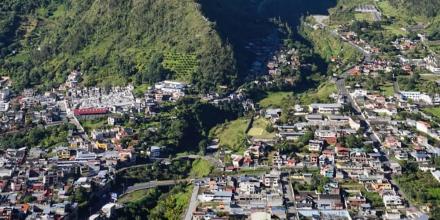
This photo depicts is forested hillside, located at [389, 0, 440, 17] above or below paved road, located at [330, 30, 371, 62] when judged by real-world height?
above

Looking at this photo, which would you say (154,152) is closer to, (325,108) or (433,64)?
(325,108)

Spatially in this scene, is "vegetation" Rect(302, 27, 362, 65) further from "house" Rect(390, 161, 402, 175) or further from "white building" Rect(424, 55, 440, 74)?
"house" Rect(390, 161, 402, 175)

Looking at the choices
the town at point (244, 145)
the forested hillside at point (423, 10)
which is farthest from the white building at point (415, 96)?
the forested hillside at point (423, 10)

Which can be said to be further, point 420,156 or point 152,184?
point 152,184

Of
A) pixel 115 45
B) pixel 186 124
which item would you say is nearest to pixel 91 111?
pixel 186 124

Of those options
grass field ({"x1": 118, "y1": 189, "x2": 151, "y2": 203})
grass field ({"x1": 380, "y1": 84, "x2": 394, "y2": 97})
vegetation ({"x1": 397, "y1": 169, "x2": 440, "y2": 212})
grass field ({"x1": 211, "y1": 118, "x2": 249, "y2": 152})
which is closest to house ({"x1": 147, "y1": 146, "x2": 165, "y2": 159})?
grass field ({"x1": 211, "y1": 118, "x2": 249, "y2": 152})

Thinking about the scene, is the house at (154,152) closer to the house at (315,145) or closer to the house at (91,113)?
the house at (91,113)
